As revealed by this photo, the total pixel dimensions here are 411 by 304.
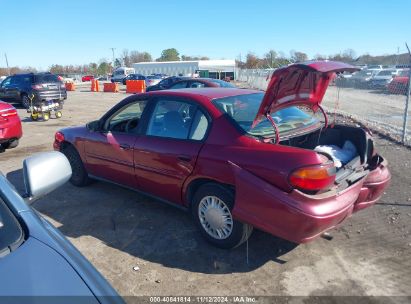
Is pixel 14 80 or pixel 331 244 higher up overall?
pixel 14 80

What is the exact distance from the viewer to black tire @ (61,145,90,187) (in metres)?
5.35

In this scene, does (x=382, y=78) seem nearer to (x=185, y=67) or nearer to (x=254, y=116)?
(x=254, y=116)

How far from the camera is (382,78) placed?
2945cm

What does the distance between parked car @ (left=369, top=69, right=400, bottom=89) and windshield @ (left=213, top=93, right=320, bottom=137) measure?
28.4m

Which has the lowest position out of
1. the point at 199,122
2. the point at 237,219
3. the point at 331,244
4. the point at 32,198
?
the point at 331,244

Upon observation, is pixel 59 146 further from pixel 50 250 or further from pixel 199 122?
pixel 50 250

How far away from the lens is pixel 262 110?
3287 millimetres

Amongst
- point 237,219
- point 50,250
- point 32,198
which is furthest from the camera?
point 237,219

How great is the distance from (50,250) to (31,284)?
26 cm

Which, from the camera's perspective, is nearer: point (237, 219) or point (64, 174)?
point (64, 174)

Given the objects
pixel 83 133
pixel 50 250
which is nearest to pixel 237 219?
pixel 50 250

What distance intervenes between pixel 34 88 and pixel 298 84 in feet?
51.1

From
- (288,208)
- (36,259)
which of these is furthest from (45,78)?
(36,259)

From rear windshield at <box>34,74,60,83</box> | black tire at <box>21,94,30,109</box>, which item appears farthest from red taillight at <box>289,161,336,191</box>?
black tire at <box>21,94,30,109</box>
